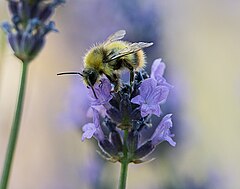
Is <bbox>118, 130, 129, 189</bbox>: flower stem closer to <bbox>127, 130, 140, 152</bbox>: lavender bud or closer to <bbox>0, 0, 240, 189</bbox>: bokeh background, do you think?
<bbox>127, 130, 140, 152</bbox>: lavender bud

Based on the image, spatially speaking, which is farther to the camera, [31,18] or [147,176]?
[147,176]

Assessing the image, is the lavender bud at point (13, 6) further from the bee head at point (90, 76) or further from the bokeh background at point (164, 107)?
the bokeh background at point (164, 107)

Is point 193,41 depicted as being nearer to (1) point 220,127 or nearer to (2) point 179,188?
(1) point 220,127

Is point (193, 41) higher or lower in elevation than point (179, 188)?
higher

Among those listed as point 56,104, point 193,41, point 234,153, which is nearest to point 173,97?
point 56,104

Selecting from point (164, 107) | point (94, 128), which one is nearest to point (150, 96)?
point (94, 128)

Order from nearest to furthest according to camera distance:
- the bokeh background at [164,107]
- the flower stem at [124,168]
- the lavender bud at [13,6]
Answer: the flower stem at [124,168]
the lavender bud at [13,6]
the bokeh background at [164,107]

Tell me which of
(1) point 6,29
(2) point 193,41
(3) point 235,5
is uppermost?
(3) point 235,5

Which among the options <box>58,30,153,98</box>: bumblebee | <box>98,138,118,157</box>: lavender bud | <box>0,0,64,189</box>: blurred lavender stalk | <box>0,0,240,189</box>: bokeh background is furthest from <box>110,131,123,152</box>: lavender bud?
<box>0,0,240,189</box>: bokeh background

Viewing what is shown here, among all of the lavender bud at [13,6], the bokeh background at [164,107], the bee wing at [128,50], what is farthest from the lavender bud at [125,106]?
the bokeh background at [164,107]
